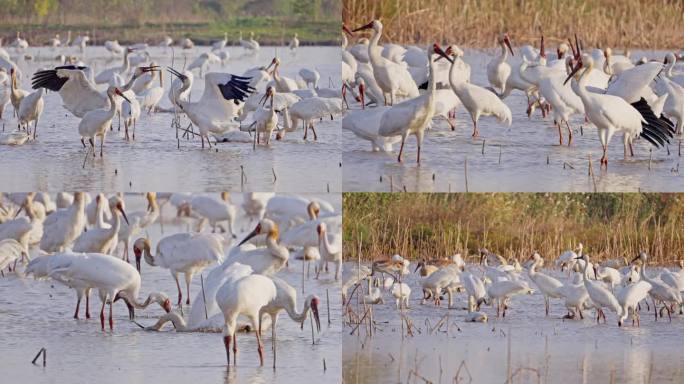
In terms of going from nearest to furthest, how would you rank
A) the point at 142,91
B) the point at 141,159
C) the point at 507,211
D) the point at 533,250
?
the point at 141,159, the point at 507,211, the point at 533,250, the point at 142,91

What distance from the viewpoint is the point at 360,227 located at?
9.03 meters

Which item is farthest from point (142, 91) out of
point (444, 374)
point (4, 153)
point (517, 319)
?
point (444, 374)

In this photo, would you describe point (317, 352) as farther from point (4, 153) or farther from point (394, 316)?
point (4, 153)

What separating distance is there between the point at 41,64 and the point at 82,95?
5279mm

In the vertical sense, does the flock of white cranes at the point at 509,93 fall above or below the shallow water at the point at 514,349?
above

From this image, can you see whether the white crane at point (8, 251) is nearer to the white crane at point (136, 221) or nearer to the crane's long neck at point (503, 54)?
the white crane at point (136, 221)

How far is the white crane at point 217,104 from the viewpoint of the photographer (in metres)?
9.27

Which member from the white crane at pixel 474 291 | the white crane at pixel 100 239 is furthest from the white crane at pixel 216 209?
the white crane at pixel 474 291

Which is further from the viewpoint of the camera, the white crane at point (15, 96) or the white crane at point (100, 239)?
the white crane at point (15, 96)

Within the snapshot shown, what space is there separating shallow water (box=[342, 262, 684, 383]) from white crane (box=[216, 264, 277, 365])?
484 millimetres

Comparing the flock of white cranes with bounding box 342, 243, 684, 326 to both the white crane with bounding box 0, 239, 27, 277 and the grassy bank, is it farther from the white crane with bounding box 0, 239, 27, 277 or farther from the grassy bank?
the grassy bank

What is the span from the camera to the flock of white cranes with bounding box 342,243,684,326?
8.18 metres

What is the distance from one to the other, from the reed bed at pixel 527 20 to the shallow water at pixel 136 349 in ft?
17.7

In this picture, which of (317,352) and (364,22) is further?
(364,22)
